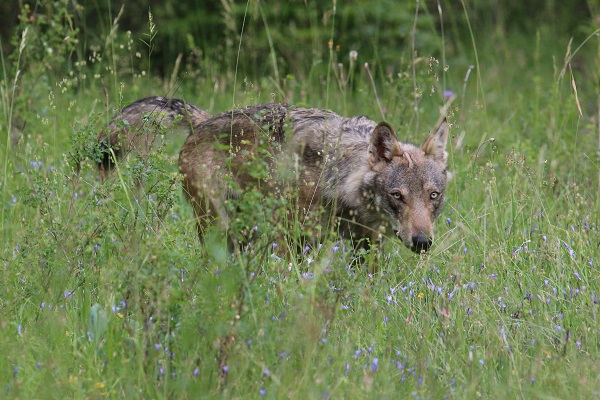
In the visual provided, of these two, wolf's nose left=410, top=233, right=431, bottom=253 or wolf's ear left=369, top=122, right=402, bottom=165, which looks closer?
wolf's nose left=410, top=233, right=431, bottom=253

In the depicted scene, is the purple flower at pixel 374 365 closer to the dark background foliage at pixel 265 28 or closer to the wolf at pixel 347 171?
the wolf at pixel 347 171

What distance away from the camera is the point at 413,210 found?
5.05m

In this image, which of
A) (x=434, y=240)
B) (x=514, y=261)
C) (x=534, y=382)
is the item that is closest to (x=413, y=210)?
(x=434, y=240)

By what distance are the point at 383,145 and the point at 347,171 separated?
0.33m

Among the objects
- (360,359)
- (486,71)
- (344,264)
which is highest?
(344,264)

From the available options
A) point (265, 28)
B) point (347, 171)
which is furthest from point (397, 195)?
point (265, 28)

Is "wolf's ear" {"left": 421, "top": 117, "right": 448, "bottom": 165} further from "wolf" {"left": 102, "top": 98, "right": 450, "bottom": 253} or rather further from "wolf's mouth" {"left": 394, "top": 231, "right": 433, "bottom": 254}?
"wolf's mouth" {"left": 394, "top": 231, "right": 433, "bottom": 254}

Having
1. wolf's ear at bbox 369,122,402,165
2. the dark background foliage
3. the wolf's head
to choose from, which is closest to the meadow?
the wolf's head

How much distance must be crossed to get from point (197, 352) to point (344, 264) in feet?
2.60

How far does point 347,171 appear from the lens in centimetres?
551

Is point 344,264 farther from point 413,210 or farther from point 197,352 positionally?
point 413,210

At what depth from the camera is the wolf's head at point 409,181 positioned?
500cm

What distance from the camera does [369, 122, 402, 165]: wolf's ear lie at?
5.24 m

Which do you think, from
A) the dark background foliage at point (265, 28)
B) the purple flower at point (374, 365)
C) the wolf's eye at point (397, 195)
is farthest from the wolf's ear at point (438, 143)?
the dark background foliage at point (265, 28)
